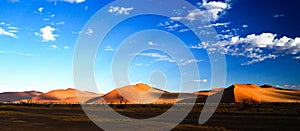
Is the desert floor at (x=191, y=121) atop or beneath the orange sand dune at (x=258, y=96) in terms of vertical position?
beneath

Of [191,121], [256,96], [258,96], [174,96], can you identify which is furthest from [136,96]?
[191,121]

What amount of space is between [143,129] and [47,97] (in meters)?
165

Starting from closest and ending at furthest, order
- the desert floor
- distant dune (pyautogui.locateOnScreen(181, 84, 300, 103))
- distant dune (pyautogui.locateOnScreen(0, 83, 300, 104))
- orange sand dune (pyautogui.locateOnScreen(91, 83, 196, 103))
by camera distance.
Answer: the desert floor < distant dune (pyautogui.locateOnScreen(181, 84, 300, 103)) < distant dune (pyautogui.locateOnScreen(0, 83, 300, 104)) < orange sand dune (pyautogui.locateOnScreen(91, 83, 196, 103))

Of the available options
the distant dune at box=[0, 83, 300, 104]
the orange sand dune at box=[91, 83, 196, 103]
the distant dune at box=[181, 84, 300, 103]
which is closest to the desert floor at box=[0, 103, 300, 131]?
the distant dune at box=[0, 83, 300, 104]

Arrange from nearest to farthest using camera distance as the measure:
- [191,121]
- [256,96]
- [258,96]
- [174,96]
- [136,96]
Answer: [191,121], [256,96], [258,96], [174,96], [136,96]

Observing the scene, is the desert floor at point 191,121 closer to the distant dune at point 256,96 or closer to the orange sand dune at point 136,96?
the distant dune at point 256,96

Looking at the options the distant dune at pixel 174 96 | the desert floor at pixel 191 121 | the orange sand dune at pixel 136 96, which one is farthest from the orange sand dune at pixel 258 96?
the desert floor at pixel 191 121

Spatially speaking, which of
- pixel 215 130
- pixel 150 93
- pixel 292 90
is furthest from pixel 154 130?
pixel 150 93

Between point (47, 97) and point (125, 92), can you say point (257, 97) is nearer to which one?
point (125, 92)

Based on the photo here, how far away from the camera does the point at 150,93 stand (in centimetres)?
15650

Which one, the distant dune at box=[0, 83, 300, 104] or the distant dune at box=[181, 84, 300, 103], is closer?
the distant dune at box=[181, 84, 300, 103]

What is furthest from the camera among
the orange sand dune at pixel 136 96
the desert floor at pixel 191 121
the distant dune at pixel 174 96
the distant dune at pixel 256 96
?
the orange sand dune at pixel 136 96

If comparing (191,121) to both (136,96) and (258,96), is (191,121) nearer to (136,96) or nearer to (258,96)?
(258,96)

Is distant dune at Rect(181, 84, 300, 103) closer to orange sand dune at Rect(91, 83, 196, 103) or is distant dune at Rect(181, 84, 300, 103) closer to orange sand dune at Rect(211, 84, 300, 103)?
orange sand dune at Rect(211, 84, 300, 103)
